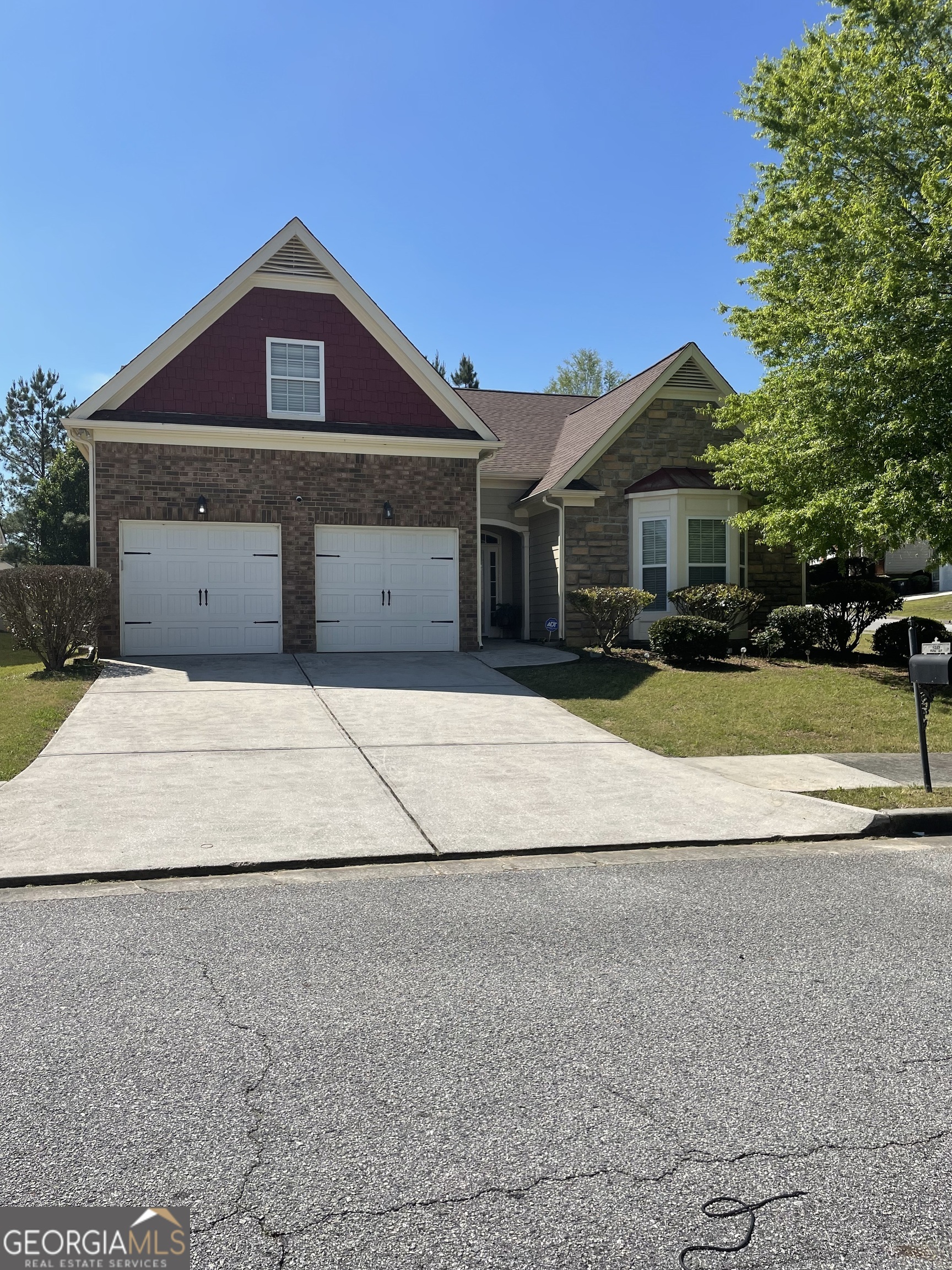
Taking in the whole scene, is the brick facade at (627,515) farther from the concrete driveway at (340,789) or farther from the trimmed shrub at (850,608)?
the concrete driveway at (340,789)

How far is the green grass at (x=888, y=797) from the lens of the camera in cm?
750

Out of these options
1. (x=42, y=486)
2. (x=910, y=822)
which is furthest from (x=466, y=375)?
(x=910, y=822)

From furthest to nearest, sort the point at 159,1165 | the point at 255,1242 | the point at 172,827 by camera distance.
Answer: the point at 172,827 → the point at 159,1165 → the point at 255,1242

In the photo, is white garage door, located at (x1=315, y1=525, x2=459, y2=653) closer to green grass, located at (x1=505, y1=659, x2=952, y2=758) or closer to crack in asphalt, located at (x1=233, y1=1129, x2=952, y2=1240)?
green grass, located at (x1=505, y1=659, x2=952, y2=758)

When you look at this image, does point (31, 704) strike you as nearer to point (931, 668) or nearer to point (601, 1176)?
point (931, 668)

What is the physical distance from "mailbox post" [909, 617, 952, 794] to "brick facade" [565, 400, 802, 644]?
1114cm

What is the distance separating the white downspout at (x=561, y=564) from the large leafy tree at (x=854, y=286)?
149 inches

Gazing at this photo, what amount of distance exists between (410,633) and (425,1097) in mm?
14923

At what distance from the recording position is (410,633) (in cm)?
1792

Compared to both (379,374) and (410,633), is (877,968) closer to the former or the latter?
(410,633)

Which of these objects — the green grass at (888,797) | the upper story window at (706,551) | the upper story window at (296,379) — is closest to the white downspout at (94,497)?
the upper story window at (296,379)

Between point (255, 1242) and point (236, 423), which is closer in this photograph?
point (255, 1242)

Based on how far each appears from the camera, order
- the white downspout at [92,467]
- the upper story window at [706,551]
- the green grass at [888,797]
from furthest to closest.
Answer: the upper story window at [706,551] < the white downspout at [92,467] < the green grass at [888,797]

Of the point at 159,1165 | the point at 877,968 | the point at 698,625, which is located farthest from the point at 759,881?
the point at 698,625
